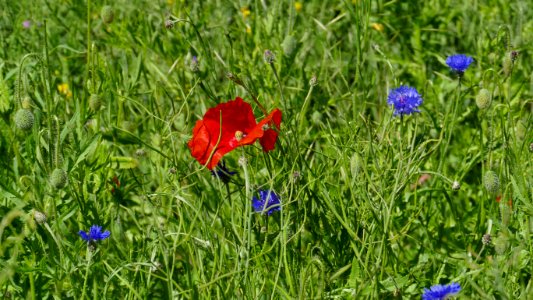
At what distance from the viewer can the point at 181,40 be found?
2.86 meters

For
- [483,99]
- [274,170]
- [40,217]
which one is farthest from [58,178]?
[483,99]

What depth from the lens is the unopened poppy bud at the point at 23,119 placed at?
1782 mm

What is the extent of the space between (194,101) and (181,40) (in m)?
0.20

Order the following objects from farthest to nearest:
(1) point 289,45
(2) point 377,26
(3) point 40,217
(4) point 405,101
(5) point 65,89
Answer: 1. (2) point 377,26
2. (5) point 65,89
3. (1) point 289,45
4. (4) point 405,101
5. (3) point 40,217

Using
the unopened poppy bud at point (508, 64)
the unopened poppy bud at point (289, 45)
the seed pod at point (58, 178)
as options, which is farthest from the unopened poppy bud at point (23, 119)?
the unopened poppy bud at point (508, 64)

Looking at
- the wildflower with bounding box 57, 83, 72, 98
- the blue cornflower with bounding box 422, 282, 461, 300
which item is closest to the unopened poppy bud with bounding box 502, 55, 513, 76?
the blue cornflower with bounding box 422, 282, 461, 300

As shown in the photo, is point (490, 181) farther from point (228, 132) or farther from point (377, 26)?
point (377, 26)

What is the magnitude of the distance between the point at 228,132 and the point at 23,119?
44cm

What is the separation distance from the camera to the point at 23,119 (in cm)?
179

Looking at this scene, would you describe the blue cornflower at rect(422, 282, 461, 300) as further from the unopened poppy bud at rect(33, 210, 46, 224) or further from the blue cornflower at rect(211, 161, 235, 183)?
the unopened poppy bud at rect(33, 210, 46, 224)

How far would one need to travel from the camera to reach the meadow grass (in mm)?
1729

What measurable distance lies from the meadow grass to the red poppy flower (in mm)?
44

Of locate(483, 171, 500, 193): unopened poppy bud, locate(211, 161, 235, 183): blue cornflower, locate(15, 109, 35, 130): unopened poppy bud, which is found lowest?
locate(483, 171, 500, 193): unopened poppy bud

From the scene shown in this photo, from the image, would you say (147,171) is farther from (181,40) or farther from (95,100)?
(181,40)
